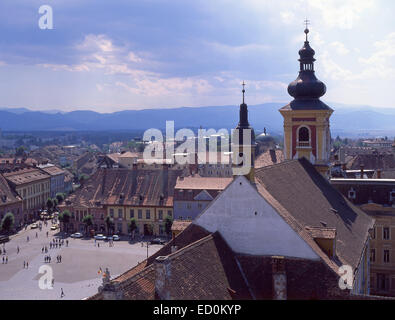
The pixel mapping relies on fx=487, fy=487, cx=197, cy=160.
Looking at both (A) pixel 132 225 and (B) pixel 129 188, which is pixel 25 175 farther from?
(A) pixel 132 225

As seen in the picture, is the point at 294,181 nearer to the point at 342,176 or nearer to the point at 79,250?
the point at 342,176

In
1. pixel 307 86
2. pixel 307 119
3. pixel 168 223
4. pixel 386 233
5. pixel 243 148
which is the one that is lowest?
pixel 168 223

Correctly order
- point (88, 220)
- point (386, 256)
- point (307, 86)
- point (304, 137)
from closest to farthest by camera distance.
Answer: point (307, 86) < point (304, 137) < point (386, 256) < point (88, 220)

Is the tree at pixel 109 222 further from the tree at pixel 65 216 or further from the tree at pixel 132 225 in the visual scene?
the tree at pixel 65 216

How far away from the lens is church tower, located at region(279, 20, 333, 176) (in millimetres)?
42469

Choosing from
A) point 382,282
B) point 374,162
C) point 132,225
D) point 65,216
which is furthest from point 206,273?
point 374,162

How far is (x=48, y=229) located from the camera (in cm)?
8031

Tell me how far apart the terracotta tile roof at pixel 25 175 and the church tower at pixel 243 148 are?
237 ft

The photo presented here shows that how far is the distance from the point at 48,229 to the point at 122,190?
14970 millimetres

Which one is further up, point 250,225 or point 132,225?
point 250,225

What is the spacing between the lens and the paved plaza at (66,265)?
47188 mm

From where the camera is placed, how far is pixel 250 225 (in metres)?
23.9

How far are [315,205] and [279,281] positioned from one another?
9.37 m

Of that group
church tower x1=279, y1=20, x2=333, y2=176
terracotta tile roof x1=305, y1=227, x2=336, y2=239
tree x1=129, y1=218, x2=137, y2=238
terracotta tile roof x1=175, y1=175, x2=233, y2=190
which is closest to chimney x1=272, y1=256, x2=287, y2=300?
terracotta tile roof x1=305, y1=227, x2=336, y2=239
